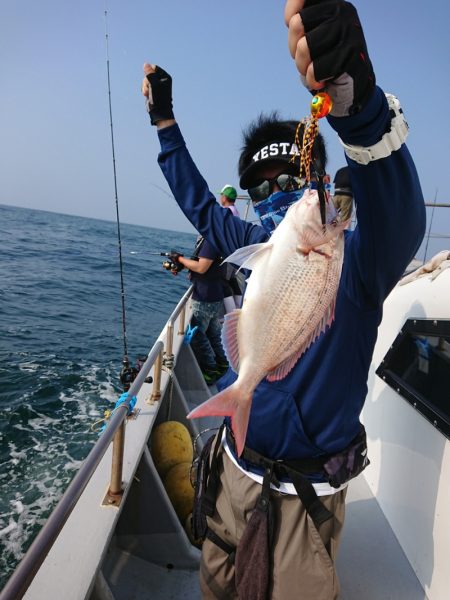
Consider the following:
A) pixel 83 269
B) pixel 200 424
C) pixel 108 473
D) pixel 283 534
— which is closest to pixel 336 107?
pixel 283 534

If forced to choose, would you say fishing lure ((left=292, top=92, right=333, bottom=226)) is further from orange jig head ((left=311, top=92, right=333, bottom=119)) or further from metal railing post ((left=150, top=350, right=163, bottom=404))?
metal railing post ((left=150, top=350, right=163, bottom=404))

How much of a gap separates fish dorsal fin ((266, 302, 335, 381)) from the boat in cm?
94

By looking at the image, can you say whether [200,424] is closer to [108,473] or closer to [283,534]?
[108,473]

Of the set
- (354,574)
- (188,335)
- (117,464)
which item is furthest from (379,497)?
(188,335)

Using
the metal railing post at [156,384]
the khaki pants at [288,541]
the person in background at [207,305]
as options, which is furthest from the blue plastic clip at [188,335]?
the khaki pants at [288,541]

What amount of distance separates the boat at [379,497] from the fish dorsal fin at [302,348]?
94 centimetres

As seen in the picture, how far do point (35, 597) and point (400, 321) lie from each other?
2825mm

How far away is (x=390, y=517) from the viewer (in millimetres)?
2943

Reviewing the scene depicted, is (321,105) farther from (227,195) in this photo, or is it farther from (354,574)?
(227,195)

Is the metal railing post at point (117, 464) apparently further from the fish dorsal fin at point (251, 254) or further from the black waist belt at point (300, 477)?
the fish dorsal fin at point (251, 254)

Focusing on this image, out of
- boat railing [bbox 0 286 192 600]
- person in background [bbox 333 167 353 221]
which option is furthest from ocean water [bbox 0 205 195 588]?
person in background [bbox 333 167 353 221]

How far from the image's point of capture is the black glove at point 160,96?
6.30 ft

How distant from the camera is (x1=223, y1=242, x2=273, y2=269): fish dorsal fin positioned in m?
1.37

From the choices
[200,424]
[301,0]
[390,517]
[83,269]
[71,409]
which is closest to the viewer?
[301,0]
